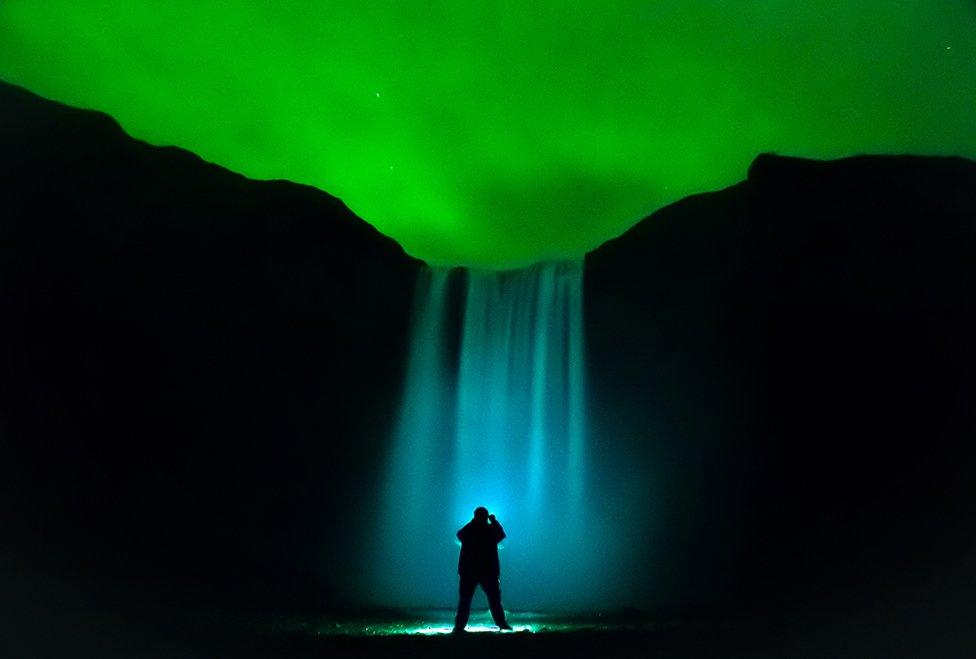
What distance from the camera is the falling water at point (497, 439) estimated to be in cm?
2028

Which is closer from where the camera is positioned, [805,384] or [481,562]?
[481,562]

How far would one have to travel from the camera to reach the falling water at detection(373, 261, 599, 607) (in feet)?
66.5

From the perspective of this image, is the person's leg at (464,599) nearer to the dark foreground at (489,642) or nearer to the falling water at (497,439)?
the dark foreground at (489,642)

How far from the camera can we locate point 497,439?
2117 cm

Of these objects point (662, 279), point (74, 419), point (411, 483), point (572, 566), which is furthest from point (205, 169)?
point (572, 566)

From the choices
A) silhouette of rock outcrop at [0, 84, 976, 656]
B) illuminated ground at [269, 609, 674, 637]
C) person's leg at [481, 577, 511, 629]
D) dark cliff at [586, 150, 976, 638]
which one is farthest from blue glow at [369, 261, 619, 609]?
person's leg at [481, 577, 511, 629]

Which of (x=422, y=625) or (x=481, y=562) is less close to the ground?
(x=481, y=562)

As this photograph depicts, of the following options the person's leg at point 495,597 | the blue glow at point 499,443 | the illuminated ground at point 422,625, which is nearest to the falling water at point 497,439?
the blue glow at point 499,443

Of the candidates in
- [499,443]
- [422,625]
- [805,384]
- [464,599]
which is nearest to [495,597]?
[464,599]

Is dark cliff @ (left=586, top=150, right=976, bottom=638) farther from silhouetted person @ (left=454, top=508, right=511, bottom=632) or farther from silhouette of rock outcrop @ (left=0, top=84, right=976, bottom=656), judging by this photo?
silhouetted person @ (left=454, top=508, right=511, bottom=632)

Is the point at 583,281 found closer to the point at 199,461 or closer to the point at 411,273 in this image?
the point at 411,273

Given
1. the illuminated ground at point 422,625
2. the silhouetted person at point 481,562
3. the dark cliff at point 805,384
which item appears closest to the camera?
the illuminated ground at point 422,625

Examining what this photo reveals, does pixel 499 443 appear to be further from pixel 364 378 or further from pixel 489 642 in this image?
pixel 489 642

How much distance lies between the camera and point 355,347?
2108cm
